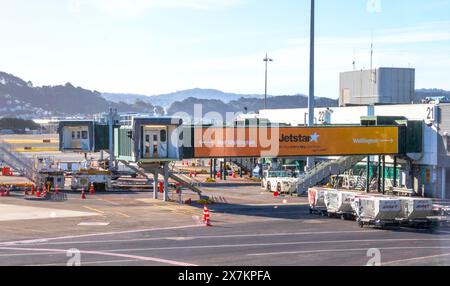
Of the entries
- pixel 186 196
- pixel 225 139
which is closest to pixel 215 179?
pixel 186 196

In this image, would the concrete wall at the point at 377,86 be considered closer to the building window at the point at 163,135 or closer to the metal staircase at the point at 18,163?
the metal staircase at the point at 18,163

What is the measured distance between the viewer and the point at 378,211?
4066 cm

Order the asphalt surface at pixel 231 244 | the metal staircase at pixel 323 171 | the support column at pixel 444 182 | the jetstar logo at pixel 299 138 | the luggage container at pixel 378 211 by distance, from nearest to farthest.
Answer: the asphalt surface at pixel 231 244 < the luggage container at pixel 378 211 < the jetstar logo at pixel 299 138 < the support column at pixel 444 182 < the metal staircase at pixel 323 171

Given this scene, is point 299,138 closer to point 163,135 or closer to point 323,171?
point 323,171

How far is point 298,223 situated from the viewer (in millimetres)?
43562

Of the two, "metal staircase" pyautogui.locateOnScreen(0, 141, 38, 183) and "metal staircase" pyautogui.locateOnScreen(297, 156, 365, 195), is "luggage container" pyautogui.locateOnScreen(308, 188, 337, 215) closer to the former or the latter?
"metal staircase" pyautogui.locateOnScreen(297, 156, 365, 195)

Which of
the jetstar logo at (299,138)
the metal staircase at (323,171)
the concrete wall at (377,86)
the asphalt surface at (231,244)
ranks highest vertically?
the concrete wall at (377,86)

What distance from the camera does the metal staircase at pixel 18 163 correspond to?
214 feet

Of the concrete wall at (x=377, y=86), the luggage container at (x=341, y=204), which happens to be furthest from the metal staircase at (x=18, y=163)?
the concrete wall at (x=377, y=86)

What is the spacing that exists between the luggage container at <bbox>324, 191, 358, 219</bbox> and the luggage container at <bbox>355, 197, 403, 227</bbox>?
2052 mm

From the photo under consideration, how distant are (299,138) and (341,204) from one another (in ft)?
49.5

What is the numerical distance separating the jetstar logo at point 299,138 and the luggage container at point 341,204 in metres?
12.7

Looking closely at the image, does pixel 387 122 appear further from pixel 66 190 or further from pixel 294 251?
pixel 294 251
